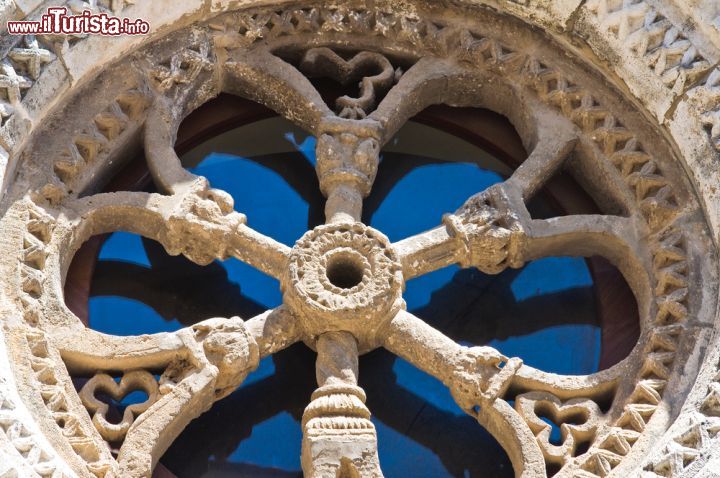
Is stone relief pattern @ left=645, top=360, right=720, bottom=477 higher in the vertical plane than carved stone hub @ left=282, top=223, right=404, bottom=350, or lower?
lower

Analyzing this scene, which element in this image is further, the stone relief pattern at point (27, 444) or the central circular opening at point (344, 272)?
the central circular opening at point (344, 272)

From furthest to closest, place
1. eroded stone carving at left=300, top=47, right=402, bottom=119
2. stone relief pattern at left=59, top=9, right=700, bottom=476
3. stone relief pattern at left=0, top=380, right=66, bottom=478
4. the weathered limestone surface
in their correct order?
eroded stone carving at left=300, top=47, right=402, bottom=119
stone relief pattern at left=59, top=9, right=700, bottom=476
the weathered limestone surface
stone relief pattern at left=0, top=380, right=66, bottom=478

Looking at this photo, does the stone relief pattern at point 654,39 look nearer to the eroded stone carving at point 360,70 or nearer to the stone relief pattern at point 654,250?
the stone relief pattern at point 654,250

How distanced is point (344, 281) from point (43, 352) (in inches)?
54.8

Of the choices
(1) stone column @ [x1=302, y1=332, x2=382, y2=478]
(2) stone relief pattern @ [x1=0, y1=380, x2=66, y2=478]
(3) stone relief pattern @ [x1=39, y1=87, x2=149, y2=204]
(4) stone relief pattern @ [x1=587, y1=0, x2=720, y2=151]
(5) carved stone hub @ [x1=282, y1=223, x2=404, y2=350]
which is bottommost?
(2) stone relief pattern @ [x1=0, y1=380, x2=66, y2=478]

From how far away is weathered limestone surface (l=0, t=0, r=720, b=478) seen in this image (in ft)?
22.2

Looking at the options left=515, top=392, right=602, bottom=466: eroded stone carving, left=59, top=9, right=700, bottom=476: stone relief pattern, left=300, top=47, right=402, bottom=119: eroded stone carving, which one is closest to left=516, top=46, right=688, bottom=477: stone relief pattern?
left=59, top=9, right=700, bottom=476: stone relief pattern

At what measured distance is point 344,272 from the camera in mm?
7398

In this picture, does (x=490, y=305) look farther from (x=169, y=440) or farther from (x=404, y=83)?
(x=169, y=440)

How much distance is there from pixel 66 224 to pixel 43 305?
503 mm

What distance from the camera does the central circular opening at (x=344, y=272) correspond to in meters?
7.34

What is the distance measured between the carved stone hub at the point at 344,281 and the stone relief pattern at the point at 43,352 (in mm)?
1077

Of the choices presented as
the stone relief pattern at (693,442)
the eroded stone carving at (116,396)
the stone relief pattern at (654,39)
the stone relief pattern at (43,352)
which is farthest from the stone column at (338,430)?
the stone relief pattern at (654,39)

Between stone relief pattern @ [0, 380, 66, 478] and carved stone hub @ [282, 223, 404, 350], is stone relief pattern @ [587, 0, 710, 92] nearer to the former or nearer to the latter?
carved stone hub @ [282, 223, 404, 350]
